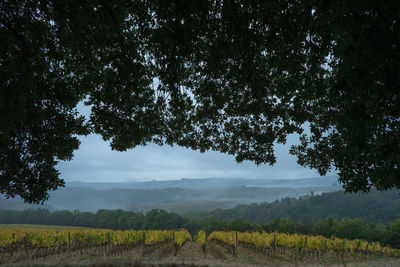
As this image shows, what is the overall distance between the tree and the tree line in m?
52.5

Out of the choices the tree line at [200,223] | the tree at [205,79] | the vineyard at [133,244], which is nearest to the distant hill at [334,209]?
the tree line at [200,223]

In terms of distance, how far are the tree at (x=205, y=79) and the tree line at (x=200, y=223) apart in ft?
172

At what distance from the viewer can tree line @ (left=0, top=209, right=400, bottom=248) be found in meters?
48.9

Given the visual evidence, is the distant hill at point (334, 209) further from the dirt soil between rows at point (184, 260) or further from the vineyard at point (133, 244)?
the dirt soil between rows at point (184, 260)

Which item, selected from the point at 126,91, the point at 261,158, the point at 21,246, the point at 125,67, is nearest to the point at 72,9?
the point at 125,67

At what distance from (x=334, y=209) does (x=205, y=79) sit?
4595 inches

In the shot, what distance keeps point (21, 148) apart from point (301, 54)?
11.1 m

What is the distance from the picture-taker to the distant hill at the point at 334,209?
82.8 meters

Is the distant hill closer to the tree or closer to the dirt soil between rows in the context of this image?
the dirt soil between rows

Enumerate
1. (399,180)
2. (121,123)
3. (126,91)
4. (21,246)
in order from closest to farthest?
→ 1. (399,180)
2. (126,91)
3. (121,123)
4. (21,246)

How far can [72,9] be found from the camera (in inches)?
228

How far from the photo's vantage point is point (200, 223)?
84.0 meters

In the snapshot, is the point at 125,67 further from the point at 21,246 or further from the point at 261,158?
the point at 21,246

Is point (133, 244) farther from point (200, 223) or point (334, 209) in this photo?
point (334, 209)
